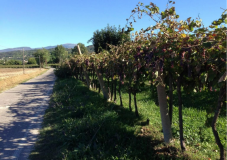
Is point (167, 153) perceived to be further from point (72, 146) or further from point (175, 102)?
point (175, 102)

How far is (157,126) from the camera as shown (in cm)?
→ 428

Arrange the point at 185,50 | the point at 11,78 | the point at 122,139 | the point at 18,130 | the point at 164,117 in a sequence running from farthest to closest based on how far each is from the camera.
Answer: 1. the point at 11,78
2. the point at 18,130
3. the point at 122,139
4. the point at 164,117
5. the point at 185,50

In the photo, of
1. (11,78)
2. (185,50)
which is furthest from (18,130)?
(11,78)

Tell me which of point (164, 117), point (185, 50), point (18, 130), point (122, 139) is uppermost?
point (185, 50)

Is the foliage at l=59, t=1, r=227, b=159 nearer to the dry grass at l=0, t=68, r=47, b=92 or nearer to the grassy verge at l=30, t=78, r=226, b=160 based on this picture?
the grassy verge at l=30, t=78, r=226, b=160

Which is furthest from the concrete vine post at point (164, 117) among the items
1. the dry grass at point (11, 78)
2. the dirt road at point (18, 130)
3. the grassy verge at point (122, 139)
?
the dry grass at point (11, 78)

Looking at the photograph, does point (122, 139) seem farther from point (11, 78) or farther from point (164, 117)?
point (11, 78)

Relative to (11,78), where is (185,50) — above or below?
above

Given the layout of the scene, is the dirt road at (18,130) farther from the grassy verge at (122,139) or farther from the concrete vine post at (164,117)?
the concrete vine post at (164,117)

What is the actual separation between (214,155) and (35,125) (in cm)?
463

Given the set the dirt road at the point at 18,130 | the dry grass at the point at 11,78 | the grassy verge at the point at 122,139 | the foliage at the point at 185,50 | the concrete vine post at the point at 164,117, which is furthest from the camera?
the dry grass at the point at 11,78

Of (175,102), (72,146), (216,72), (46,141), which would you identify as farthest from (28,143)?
(175,102)

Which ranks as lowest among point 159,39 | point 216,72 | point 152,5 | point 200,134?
point 200,134

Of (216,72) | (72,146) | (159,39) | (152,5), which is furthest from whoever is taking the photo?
(72,146)
